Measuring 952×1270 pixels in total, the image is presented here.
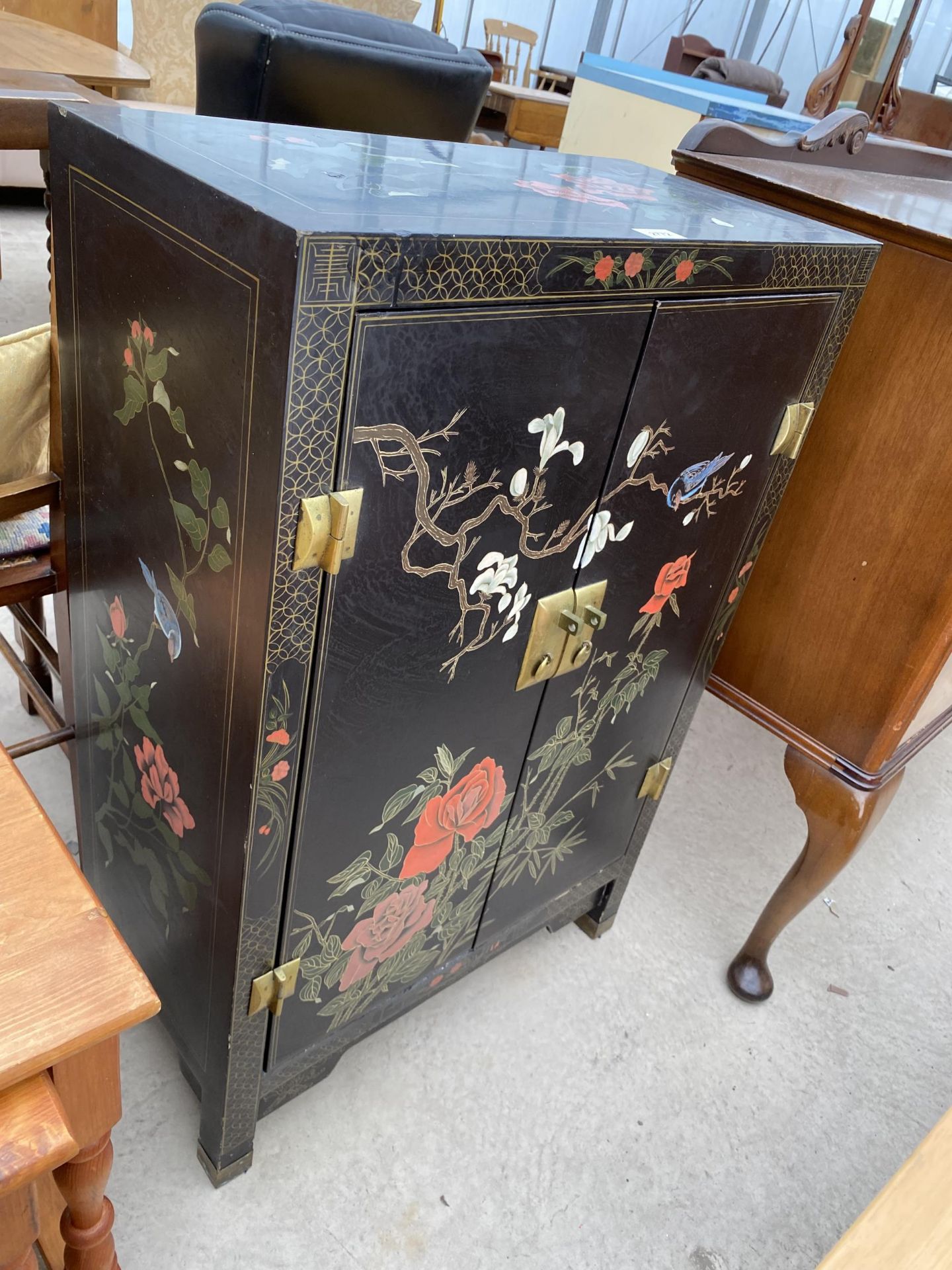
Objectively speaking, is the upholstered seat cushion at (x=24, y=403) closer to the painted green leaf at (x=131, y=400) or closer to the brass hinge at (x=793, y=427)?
the painted green leaf at (x=131, y=400)

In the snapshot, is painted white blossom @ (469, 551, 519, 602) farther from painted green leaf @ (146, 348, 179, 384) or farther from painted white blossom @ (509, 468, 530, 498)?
painted green leaf @ (146, 348, 179, 384)

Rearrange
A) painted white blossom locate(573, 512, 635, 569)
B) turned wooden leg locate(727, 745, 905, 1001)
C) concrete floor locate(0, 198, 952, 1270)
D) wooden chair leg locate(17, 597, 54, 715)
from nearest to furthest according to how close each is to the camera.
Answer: painted white blossom locate(573, 512, 635, 569) < concrete floor locate(0, 198, 952, 1270) < turned wooden leg locate(727, 745, 905, 1001) < wooden chair leg locate(17, 597, 54, 715)

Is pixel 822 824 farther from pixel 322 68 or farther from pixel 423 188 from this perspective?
→ pixel 322 68

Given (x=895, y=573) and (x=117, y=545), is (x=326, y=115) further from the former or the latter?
(x=895, y=573)

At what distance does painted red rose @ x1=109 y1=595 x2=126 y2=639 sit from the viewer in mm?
1039

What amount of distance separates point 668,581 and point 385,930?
557 millimetres

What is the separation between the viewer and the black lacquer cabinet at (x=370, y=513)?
27.6 inches

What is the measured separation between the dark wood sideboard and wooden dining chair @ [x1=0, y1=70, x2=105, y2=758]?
823 mm

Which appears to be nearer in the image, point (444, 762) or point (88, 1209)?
point (88, 1209)

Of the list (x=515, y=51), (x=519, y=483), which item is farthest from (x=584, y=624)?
(x=515, y=51)

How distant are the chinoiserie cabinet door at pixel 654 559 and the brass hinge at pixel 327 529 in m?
0.33

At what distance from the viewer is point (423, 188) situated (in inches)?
31.4

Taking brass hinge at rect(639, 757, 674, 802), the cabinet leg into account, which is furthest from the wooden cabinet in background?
the cabinet leg

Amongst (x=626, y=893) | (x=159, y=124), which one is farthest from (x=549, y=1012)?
(x=159, y=124)
